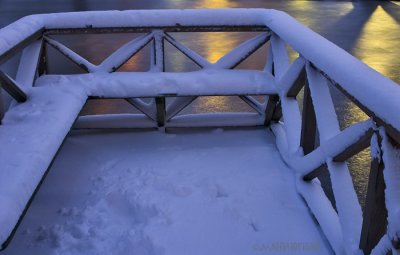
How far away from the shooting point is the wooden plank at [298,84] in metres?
3.69

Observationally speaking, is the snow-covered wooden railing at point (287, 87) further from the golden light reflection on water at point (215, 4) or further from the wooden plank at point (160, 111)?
the golden light reflection on water at point (215, 4)

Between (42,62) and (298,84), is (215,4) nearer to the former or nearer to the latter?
(42,62)

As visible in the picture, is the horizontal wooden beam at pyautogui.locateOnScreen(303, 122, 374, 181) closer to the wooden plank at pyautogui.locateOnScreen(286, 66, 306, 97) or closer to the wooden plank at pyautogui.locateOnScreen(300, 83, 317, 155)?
the wooden plank at pyautogui.locateOnScreen(300, 83, 317, 155)

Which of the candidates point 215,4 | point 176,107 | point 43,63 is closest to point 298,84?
point 176,107

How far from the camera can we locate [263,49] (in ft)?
29.2

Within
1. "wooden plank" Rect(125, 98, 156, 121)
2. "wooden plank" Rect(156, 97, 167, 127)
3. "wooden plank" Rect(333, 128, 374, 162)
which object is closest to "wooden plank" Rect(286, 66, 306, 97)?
"wooden plank" Rect(333, 128, 374, 162)

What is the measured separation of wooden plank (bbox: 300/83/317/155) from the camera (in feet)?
11.3

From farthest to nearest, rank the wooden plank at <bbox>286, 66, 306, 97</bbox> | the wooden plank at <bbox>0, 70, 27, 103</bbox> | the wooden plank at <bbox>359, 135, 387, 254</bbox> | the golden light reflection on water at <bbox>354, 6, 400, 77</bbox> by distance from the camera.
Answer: the golden light reflection on water at <bbox>354, 6, 400, 77</bbox>
the wooden plank at <bbox>286, 66, 306, 97</bbox>
the wooden plank at <bbox>0, 70, 27, 103</bbox>
the wooden plank at <bbox>359, 135, 387, 254</bbox>

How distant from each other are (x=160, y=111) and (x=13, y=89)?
4.57 ft

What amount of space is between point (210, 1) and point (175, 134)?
450 inches

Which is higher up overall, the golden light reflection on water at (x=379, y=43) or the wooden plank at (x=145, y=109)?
the wooden plank at (x=145, y=109)

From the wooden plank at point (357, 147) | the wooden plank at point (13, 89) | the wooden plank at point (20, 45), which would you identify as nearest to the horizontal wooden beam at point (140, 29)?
the wooden plank at point (20, 45)

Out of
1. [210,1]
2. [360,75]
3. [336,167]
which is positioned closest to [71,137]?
[336,167]

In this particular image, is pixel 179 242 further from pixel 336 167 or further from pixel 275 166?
pixel 275 166
